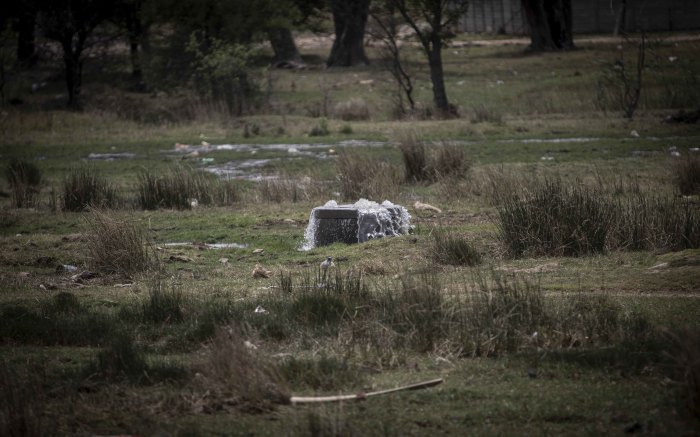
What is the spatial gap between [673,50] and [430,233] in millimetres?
29499

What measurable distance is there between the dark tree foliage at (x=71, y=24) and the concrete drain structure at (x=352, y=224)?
2435 centimetres

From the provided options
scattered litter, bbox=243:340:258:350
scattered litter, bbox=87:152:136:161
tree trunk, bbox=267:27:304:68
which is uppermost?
tree trunk, bbox=267:27:304:68

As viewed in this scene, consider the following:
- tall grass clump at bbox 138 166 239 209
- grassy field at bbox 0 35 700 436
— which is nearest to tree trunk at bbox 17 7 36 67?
grassy field at bbox 0 35 700 436

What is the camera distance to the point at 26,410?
592cm

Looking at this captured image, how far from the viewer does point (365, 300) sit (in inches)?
330

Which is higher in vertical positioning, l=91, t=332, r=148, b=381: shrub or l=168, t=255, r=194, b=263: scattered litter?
l=91, t=332, r=148, b=381: shrub

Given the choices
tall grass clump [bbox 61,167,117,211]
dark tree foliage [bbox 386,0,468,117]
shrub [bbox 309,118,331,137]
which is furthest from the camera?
dark tree foliage [bbox 386,0,468,117]

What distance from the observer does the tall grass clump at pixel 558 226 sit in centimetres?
1085

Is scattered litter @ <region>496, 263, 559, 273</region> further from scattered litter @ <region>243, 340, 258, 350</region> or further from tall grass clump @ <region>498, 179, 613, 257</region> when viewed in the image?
scattered litter @ <region>243, 340, 258, 350</region>

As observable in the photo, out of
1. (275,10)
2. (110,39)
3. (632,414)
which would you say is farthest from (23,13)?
(632,414)

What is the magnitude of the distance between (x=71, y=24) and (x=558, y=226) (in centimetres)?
2722

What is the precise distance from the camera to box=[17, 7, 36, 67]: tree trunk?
134 feet

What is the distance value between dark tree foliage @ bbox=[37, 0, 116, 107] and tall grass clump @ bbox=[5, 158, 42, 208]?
16.7 metres

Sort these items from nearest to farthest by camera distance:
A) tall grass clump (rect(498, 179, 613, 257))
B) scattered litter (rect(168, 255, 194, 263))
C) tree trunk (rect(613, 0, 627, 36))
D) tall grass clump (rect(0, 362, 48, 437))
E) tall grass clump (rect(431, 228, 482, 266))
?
tall grass clump (rect(0, 362, 48, 437)) → tall grass clump (rect(431, 228, 482, 266)) → tall grass clump (rect(498, 179, 613, 257)) → scattered litter (rect(168, 255, 194, 263)) → tree trunk (rect(613, 0, 627, 36))
